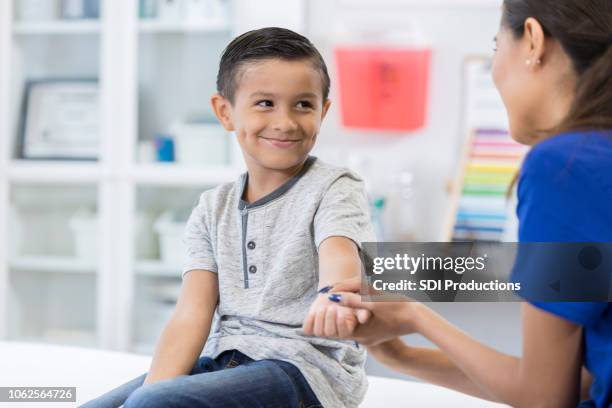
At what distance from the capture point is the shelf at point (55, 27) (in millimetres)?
2660

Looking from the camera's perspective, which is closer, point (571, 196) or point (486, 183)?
point (571, 196)

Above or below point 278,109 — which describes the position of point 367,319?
below

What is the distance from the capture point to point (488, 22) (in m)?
2.32

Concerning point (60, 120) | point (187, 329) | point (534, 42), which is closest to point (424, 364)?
point (187, 329)

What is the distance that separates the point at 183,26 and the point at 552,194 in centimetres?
211

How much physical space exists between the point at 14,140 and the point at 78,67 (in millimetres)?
345

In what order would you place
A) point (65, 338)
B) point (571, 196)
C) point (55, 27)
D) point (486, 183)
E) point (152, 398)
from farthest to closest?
point (65, 338)
point (55, 27)
point (486, 183)
point (152, 398)
point (571, 196)

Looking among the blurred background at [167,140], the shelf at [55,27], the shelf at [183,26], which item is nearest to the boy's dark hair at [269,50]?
the blurred background at [167,140]

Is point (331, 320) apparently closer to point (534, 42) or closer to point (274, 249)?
point (274, 249)

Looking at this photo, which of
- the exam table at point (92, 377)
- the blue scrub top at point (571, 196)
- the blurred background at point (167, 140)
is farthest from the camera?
the blurred background at point (167, 140)

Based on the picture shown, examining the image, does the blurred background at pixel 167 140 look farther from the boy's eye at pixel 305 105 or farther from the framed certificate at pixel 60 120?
the boy's eye at pixel 305 105

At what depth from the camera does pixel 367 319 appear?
0.77 metres

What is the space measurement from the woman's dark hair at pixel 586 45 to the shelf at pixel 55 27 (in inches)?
85.2

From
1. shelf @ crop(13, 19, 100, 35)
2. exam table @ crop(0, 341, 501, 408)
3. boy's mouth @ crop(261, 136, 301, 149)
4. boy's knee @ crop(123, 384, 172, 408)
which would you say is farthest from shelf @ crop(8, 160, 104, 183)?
boy's knee @ crop(123, 384, 172, 408)
